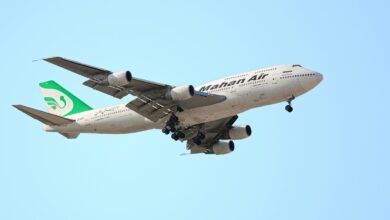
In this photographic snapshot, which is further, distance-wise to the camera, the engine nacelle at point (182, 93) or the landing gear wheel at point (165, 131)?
the landing gear wheel at point (165, 131)

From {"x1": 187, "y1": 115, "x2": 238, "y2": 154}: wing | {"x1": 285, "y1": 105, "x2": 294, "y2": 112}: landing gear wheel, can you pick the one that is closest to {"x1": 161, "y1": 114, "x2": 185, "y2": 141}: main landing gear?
{"x1": 187, "y1": 115, "x2": 238, "y2": 154}: wing

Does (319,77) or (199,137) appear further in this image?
(199,137)

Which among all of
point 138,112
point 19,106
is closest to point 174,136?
point 138,112

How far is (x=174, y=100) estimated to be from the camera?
52594 millimetres

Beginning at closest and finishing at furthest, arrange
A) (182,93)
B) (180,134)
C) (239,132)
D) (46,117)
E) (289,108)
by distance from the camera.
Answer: (182,93) → (289,108) → (180,134) → (46,117) → (239,132)

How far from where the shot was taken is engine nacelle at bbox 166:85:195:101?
5166cm

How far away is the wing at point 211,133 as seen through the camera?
199 ft

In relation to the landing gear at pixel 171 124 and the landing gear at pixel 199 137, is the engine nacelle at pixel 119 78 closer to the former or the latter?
the landing gear at pixel 171 124

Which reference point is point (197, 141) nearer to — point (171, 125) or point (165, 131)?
point (165, 131)

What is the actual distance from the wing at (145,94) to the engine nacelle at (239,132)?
743 cm

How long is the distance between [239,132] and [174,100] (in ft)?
30.7

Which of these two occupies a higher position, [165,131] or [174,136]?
[165,131]

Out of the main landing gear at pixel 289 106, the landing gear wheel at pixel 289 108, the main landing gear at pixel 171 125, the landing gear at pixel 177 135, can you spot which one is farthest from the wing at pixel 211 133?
the landing gear wheel at pixel 289 108

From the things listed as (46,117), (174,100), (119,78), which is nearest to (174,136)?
(174,100)
